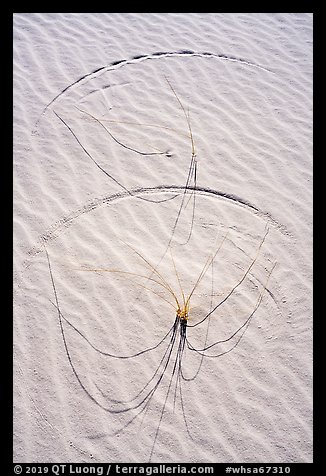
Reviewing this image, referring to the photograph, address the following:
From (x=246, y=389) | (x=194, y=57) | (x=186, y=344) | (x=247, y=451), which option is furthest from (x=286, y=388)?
(x=194, y=57)

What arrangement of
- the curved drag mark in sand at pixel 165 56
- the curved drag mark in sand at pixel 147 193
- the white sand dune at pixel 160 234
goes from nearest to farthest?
1. the white sand dune at pixel 160 234
2. the curved drag mark in sand at pixel 147 193
3. the curved drag mark in sand at pixel 165 56

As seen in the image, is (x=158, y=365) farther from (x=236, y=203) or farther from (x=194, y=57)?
(x=194, y=57)

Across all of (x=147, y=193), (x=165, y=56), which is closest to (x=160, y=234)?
(x=147, y=193)

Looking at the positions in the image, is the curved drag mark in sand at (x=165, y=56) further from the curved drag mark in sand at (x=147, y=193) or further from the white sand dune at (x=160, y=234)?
the curved drag mark in sand at (x=147, y=193)

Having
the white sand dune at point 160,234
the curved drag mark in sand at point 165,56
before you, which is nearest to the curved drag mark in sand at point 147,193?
the white sand dune at point 160,234

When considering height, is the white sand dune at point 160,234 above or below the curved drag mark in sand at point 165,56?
below

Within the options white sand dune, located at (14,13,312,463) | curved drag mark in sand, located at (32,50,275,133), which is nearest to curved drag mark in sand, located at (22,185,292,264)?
white sand dune, located at (14,13,312,463)

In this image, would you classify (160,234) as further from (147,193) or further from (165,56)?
(165,56)

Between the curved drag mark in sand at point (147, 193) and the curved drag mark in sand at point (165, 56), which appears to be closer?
the curved drag mark in sand at point (147, 193)
